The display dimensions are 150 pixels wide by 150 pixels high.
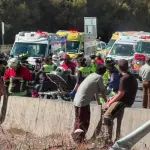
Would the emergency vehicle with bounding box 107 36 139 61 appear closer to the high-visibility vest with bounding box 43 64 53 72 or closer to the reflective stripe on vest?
the high-visibility vest with bounding box 43 64 53 72

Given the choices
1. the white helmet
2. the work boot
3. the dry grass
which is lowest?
the dry grass

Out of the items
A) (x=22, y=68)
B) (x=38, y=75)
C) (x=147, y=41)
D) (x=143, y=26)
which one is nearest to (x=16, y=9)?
(x=143, y=26)

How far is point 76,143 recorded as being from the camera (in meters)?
9.37

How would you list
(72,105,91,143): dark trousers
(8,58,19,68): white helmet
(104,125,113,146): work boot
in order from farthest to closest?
(8,58,19,68): white helmet → (72,105,91,143): dark trousers → (104,125,113,146): work boot

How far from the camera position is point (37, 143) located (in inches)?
382

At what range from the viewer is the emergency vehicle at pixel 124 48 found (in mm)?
28812

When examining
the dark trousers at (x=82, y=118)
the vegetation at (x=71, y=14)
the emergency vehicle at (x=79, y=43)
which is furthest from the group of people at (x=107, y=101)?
the vegetation at (x=71, y=14)

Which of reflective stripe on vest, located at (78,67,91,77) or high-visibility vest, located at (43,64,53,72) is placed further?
high-visibility vest, located at (43,64,53,72)

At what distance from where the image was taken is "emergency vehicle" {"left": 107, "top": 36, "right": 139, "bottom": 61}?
2881 centimetres

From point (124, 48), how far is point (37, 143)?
2008 centimetres

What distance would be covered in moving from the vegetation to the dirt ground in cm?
4858

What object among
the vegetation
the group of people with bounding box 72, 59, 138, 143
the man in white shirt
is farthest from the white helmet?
the vegetation

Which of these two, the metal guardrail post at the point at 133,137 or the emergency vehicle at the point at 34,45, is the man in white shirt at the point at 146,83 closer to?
the metal guardrail post at the point at 133,137

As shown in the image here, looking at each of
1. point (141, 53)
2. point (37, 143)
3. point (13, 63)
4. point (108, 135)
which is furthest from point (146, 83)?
point (141, 53)
